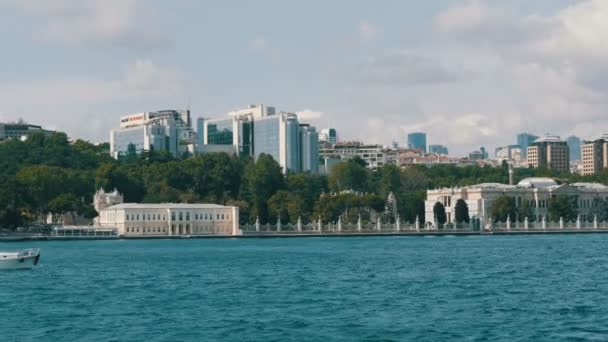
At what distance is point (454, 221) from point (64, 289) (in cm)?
9510

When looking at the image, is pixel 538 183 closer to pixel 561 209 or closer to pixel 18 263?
pixel 561 209

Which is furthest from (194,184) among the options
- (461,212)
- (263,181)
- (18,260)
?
(18,260)

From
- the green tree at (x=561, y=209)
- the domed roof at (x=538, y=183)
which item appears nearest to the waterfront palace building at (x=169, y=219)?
the green tree at (x=561, y=209)

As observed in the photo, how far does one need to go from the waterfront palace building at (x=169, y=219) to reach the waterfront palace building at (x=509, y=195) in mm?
26124

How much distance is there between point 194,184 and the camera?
15912 cm

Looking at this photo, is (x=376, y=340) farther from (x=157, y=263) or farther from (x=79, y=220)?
(x=79, y=220)

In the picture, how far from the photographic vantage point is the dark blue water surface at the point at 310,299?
40125 mm

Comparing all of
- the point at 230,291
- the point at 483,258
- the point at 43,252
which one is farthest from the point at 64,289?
the point at 43,252

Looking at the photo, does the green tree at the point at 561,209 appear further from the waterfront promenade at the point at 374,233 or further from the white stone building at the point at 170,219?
the white stone building at the point at 170,219

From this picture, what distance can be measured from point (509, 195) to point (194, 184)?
1451 inches

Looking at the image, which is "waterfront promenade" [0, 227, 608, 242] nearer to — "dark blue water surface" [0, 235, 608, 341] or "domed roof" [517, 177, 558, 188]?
"domed roof" [517, 177, 558, 188]

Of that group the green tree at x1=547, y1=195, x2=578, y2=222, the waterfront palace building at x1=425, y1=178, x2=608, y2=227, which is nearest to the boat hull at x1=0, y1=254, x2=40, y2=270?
the waterfront palace building at x1=425, y1=178, x2=608, y2=227

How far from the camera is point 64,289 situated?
55656 millimetres

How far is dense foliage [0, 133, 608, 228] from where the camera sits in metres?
138
